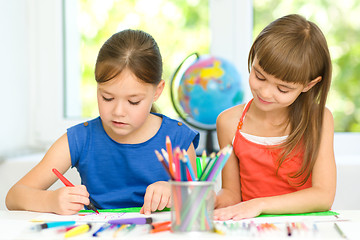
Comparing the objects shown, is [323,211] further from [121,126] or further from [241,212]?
[121,126]

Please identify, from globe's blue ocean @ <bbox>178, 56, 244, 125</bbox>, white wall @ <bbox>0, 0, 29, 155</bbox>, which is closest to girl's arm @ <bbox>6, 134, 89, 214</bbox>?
globe's blue ocean @ <bbox>178, 56, 244, 125</bbox>

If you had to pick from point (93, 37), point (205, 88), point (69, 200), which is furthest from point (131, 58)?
point (93, 37)

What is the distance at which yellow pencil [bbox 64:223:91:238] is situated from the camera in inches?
28.7

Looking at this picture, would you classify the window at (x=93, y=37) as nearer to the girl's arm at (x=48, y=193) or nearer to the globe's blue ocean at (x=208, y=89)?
the globe's blue ocean at (x=208, y=89)

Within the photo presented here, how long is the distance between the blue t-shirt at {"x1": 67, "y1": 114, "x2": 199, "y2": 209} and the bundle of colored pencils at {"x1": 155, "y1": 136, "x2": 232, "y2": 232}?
0.45 m

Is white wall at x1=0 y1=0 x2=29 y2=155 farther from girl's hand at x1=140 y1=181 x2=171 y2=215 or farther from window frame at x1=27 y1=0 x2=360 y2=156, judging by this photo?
girl's hand at x1=140 y1=181 x2=171 y2=215

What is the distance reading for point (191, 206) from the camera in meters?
0.71

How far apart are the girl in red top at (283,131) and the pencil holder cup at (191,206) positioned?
0.45 ft

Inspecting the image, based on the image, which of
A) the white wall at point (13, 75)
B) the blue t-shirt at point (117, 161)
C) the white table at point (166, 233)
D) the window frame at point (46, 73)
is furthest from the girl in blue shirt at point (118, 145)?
the window frame at point (46, 73)

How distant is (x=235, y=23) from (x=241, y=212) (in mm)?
1146

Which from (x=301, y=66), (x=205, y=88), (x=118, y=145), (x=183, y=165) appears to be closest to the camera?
(x=183, y=165)

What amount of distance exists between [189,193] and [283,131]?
572mm

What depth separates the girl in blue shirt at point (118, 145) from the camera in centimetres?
99

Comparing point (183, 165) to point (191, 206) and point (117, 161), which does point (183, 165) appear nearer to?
point (191, 206)
